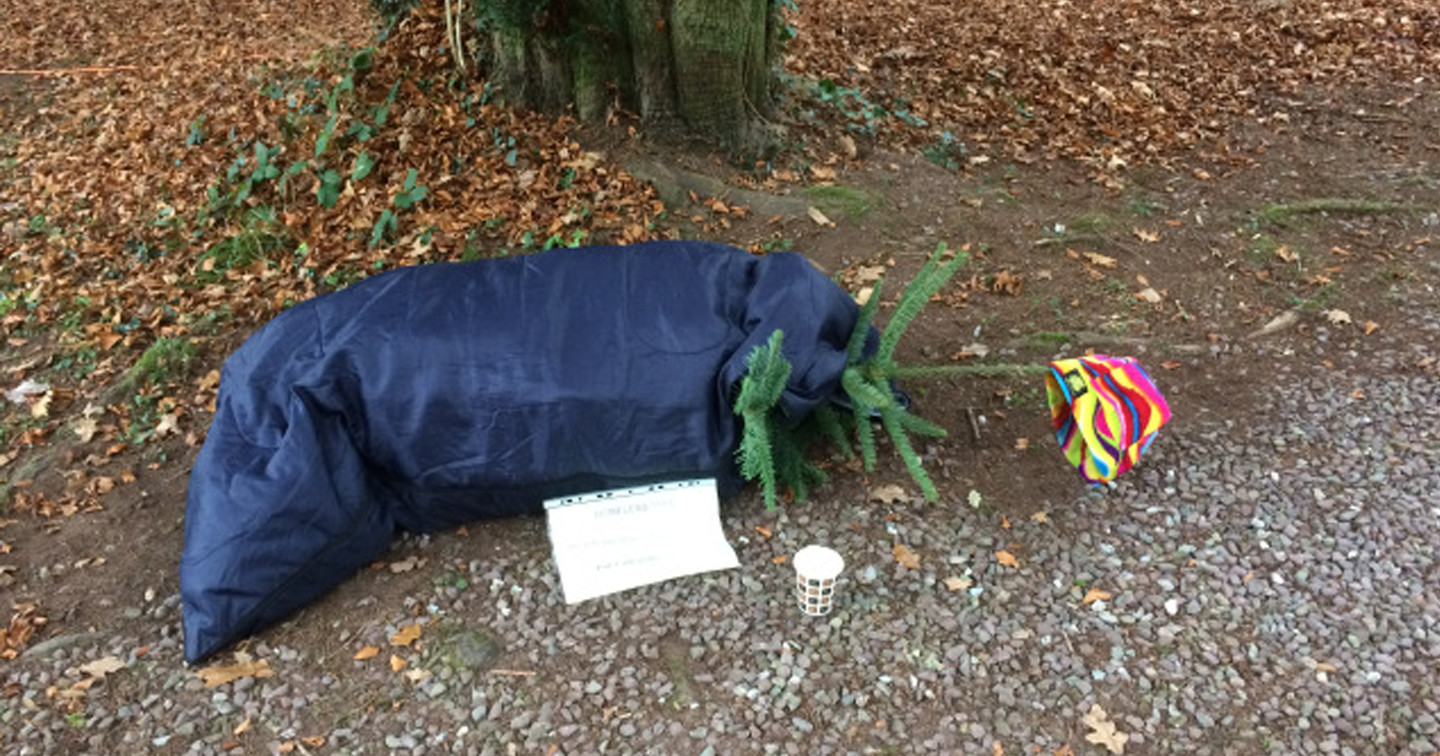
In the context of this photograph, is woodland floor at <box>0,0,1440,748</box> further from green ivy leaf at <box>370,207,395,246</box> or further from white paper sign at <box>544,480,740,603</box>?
white paper sign at <box>544,480,740,603</box>

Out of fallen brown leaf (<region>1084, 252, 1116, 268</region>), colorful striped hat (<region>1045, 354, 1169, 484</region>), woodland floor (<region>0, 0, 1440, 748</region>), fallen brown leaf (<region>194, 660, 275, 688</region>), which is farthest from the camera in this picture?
fallen brown leaf (<region>1084, 252, 1116, 268</region>)

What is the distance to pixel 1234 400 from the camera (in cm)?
370

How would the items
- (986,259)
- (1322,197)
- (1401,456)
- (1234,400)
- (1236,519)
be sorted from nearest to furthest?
(1236,519) → (1401,456) → (1234,400) → (986,259) → (1322,197)

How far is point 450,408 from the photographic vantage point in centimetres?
296

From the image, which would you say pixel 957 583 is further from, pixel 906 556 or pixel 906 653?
pixel 906 653

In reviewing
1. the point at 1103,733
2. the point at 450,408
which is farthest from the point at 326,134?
the point at 1103,733

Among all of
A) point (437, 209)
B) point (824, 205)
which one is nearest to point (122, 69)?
point (437, 209)

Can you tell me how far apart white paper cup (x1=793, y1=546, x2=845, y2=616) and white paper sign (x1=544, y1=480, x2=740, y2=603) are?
0.28m

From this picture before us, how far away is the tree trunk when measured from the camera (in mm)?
4559

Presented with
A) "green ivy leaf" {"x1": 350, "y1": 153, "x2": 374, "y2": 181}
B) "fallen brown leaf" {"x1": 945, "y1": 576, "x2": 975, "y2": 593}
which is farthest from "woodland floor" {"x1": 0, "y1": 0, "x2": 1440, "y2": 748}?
"fallen brown leaf" {"x1": 945, "y1": 576, "x2": 975, "y2": 593}

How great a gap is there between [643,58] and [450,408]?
2.39 metres

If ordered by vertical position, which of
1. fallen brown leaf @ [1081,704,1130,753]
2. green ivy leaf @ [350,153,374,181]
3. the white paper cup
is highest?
green ivy leaf @ [350,153,374,181]

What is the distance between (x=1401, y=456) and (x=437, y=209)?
3.96 m

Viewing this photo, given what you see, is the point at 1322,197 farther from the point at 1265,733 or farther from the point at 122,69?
the point at 122,69
